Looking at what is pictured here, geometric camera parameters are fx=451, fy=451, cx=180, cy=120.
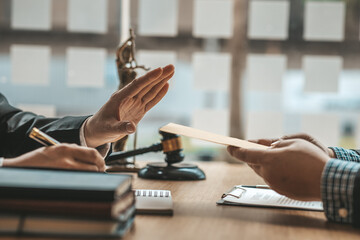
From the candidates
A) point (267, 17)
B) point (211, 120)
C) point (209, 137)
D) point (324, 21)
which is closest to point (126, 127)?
point (209, 137)

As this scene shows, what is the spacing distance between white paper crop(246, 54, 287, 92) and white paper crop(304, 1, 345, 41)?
219 mm

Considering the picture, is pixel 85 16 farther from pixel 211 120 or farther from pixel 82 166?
pixel 82 166

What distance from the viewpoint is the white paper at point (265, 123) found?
253cm

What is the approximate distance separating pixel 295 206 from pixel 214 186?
16.2 inches

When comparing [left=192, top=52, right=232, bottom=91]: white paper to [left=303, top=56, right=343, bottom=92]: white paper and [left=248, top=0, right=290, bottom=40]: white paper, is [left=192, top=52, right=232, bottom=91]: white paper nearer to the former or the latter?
[left=248, top=0, right=290, bottom=40]: white paper

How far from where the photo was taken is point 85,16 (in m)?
2.57

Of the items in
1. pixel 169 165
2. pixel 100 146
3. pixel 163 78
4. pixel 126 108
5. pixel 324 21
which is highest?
pixel 324 21

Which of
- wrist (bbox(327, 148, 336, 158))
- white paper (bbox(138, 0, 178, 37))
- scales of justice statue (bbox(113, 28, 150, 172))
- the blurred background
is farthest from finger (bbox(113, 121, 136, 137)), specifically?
white paper (bbox(138, 0, 178, 37))

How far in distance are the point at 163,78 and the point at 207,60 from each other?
1.11m

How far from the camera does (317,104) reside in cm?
255

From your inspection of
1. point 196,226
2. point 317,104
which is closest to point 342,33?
point 317,104

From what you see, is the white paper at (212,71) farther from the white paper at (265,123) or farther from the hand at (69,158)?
the hand at (69,158)

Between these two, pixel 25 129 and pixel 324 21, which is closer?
pixel 25 129

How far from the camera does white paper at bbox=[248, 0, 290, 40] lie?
2496 millimetres
